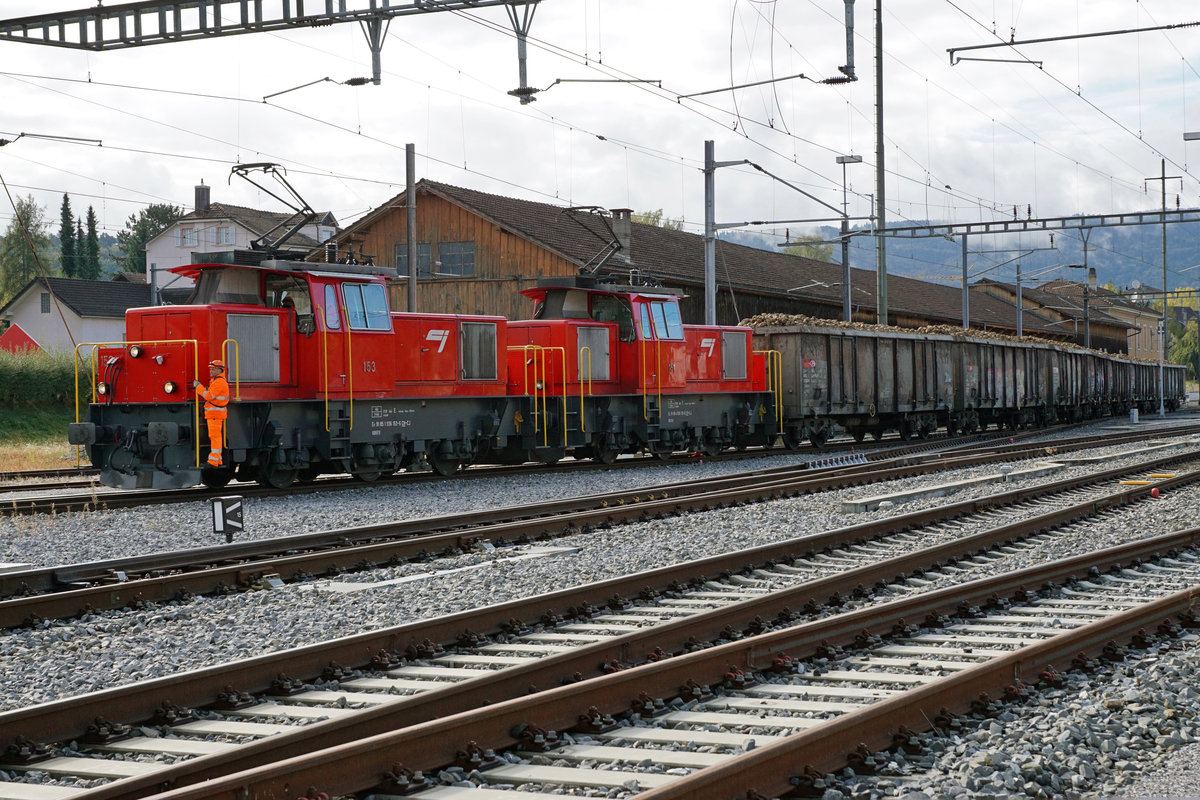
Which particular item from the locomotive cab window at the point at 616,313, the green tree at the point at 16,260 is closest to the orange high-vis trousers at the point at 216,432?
the locomotive cab window at the point at 616,313

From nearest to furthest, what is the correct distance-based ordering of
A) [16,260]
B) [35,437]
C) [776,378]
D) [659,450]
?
[659,450]
[776,378]
[35,437]
[16,260]

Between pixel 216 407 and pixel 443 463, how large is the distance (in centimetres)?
483

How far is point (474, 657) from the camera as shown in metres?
6.88

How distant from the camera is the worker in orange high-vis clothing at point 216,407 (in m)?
→ 14.8

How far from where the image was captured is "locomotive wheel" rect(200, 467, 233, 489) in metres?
16.5

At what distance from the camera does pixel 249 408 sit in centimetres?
1580

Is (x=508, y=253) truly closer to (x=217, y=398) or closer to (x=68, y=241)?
(x=217, y=398)

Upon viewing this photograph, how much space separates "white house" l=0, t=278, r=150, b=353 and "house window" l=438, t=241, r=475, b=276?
25.5 metres

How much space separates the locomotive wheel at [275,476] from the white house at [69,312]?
44446 millimetres

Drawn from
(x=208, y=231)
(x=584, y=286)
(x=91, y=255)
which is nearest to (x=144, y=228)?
(x=91, y=255)

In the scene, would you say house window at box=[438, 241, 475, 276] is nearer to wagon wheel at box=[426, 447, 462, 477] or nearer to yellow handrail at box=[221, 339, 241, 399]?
wagon wheel at box=[426, 447, 462, 477]

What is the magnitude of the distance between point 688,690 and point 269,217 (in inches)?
2619

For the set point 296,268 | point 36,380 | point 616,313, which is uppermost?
point 296,268

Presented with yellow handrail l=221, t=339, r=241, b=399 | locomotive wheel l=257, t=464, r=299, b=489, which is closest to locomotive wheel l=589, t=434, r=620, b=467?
locomotive wheel l=257, t=464, r=299, b=489
